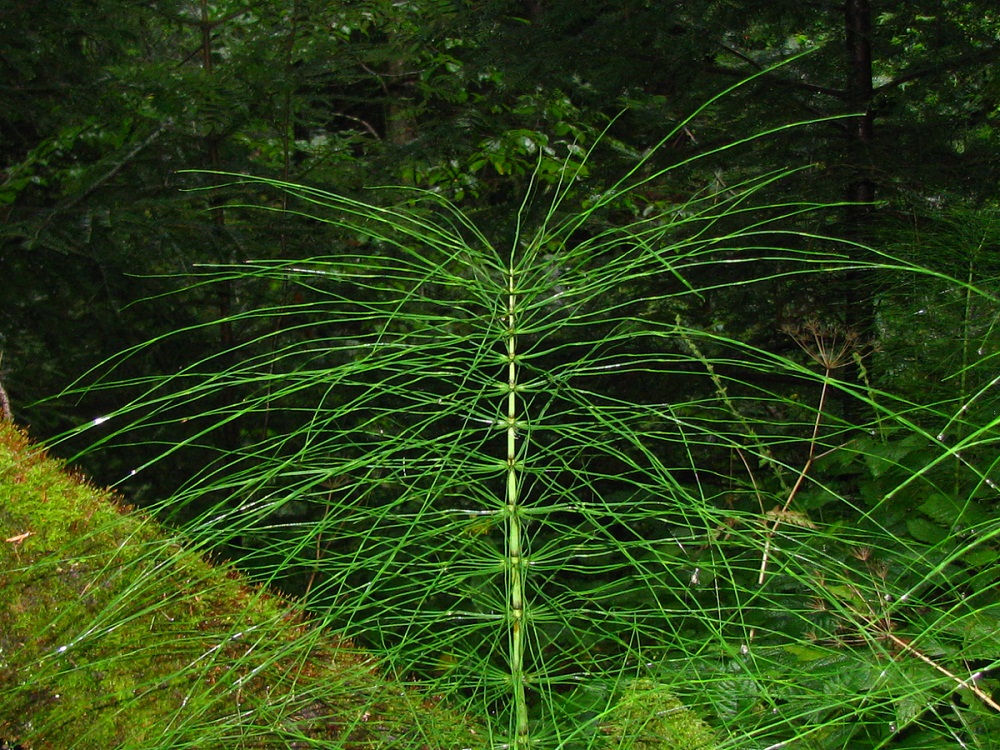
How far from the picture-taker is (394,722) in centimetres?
150

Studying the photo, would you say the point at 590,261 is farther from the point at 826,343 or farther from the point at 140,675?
the point at 140,675

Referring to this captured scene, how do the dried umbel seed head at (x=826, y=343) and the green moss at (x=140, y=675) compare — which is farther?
the dried umbel seed head at (x=826, y=343)

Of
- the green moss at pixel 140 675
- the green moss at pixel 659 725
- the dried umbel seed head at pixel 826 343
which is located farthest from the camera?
the dried umbel seed head at pixel 826 343

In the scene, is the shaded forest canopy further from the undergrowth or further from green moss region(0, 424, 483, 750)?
green moss region(0, 424, 483, 750)

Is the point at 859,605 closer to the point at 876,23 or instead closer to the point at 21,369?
the point at 876,23

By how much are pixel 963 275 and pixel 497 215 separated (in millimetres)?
1870

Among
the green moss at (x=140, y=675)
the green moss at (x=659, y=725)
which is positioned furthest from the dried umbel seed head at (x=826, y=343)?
the green moss at (x=140, y=675)

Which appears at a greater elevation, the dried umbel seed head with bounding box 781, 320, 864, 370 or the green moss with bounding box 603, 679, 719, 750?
the dried umbel seed head with bounding box 781, 320, 864, 370

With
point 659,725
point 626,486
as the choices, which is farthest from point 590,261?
point 659,725

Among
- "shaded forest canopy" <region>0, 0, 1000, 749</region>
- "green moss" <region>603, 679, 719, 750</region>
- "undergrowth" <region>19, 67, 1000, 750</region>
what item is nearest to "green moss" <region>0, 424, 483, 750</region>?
"undergrowth" <region>19, 67, 1000, 750</region>

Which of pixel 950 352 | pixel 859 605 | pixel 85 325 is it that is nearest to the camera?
pixel 859 605

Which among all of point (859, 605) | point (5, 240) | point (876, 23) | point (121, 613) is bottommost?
point (859, 605)

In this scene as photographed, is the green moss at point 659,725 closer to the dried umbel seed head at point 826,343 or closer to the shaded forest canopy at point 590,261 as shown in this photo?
the shaded forest canopy at point 590,261

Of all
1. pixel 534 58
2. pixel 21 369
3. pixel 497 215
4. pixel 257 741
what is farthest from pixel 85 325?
pixel 257 741
